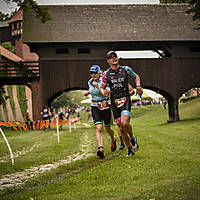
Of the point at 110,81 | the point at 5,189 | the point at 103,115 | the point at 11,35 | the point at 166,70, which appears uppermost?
the point at 11,35

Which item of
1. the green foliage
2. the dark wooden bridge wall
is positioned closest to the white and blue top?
the dark wooden bridge wall

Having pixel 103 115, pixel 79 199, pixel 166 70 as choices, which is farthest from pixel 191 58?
pixel 79 199

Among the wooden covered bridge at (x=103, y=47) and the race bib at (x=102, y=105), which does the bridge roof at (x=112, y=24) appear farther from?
the race bib at (x=102, y=105)

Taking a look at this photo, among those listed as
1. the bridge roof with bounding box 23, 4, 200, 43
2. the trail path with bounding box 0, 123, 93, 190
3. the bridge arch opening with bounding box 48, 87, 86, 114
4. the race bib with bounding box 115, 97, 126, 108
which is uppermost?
the bridge roof with bounding box 23, 4, 200, 43

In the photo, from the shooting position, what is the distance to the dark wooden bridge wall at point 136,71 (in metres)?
30.0

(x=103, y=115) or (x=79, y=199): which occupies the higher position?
(x=103, y=115)

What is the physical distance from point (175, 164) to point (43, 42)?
78.5 ft

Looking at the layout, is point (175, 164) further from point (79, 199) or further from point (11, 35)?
point (11, 35)

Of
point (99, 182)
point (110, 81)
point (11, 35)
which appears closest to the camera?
point (99, 182)

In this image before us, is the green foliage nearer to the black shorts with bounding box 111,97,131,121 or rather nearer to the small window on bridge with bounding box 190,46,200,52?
the small window on bridge with bounding box 190,46,200,52

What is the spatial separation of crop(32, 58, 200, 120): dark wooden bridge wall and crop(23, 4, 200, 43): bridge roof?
1.84 m

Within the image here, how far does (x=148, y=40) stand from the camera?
30.2m

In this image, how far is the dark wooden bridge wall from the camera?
30016 millimetres

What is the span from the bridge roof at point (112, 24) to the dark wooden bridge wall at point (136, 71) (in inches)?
72.4
